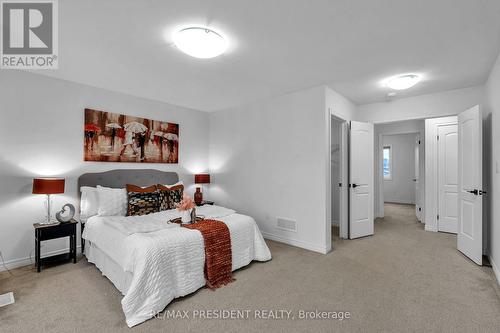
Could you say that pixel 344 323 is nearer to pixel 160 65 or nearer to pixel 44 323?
pixel 44 323

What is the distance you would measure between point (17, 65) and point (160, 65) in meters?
1.77

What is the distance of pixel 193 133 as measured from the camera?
5172 mm

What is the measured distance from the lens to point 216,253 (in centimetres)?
270

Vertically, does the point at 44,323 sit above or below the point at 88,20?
below

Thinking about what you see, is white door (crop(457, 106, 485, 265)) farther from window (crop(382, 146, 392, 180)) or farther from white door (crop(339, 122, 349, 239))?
window (crop(382, 146, 392, 180))

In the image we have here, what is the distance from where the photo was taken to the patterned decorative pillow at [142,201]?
137 inches

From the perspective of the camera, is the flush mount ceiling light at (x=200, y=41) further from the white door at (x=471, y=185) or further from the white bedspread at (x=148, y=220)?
the white door at (x=471, y=185)

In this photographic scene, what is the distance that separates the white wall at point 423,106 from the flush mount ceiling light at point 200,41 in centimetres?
350

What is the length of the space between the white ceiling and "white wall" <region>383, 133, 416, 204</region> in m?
5.23

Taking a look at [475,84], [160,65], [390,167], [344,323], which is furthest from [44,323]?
[390,167]

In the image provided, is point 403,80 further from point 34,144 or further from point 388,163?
point 388,163

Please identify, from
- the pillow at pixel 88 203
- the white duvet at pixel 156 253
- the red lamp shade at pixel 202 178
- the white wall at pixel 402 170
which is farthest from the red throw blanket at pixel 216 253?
the white wall at pixel 402 170

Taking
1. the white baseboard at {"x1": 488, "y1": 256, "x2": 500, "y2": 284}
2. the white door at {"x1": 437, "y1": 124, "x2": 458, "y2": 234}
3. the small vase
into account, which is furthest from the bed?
the white door at {"x1": 437, "y1": 124, "x2": 458, "y2": 234}

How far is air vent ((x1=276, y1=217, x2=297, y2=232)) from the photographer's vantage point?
13.1ft
